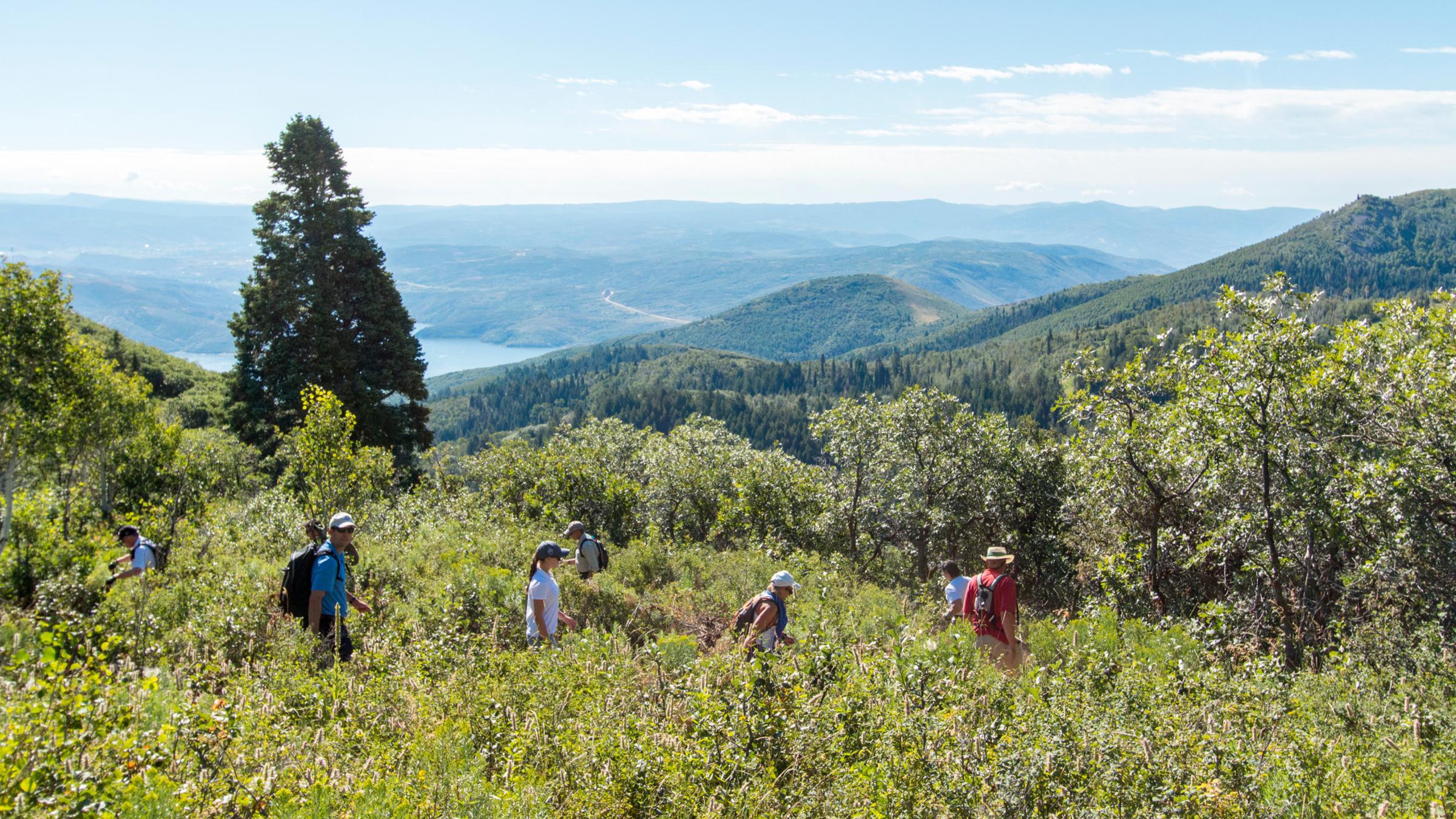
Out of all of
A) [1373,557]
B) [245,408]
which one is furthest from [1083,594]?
[245,408]

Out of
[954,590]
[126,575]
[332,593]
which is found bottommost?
[954,590]

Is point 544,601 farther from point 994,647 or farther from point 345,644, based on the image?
point 994,647

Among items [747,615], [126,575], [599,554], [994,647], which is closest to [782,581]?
[747,615]

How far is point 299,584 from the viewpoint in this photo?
23.9 feet

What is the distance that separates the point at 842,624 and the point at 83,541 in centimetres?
1014

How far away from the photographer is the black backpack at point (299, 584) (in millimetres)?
7219

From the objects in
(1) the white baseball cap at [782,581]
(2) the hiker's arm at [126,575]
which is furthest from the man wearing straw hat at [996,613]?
(2) the hiker's arm at [126,575]

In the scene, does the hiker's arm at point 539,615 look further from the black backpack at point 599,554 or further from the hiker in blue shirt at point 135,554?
the hiker in blue shirt at point 135,554

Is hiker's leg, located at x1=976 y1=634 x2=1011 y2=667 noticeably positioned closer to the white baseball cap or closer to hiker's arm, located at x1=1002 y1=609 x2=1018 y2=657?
hiker's arm, located at x1=1002 y1=609 x2=1018 y2=657

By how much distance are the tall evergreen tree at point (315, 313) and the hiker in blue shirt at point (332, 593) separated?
20.3 meters

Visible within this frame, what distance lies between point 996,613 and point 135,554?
10451 millimetres

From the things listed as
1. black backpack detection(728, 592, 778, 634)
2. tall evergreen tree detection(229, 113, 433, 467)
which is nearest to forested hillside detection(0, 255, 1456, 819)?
black backpack detection(728, 592, 778, 634)

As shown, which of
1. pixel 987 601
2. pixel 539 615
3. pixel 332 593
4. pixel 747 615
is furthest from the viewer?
pixel 987 601

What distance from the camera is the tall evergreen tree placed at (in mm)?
26188
